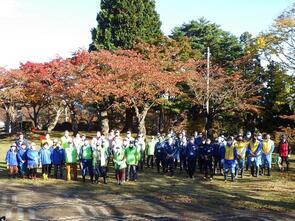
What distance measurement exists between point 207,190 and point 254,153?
3818 mm

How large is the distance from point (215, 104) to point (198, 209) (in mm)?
21618

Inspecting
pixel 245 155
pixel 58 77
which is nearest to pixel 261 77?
pixel 58 77

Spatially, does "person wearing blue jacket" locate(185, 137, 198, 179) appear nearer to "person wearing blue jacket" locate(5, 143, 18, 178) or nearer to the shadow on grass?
the shadow on grass

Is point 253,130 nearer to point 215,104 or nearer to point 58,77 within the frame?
point 215,104

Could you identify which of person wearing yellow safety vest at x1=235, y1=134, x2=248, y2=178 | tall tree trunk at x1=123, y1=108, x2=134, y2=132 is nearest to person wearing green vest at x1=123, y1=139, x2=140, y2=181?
person wearing yellow safety vest at x1=235, y1=134, x2=248, y2=178

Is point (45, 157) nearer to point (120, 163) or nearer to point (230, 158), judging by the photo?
point (120, 163)

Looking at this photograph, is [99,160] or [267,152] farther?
[267,152]

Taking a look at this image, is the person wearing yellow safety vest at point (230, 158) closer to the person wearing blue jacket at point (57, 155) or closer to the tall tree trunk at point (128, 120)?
the person wearing blue jacket at point (57, 155)

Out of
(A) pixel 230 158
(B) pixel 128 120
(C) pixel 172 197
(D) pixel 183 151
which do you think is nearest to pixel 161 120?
(B) pixel 128 120

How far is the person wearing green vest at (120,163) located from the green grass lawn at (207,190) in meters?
0.32

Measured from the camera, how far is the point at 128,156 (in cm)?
1617

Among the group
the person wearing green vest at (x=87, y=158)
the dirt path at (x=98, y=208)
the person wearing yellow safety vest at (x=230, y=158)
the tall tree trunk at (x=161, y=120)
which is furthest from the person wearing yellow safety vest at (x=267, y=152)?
the tall tree trunk at (x=161, y=120)

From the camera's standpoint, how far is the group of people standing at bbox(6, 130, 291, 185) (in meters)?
16.2

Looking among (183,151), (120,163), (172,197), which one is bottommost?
(172,197)
